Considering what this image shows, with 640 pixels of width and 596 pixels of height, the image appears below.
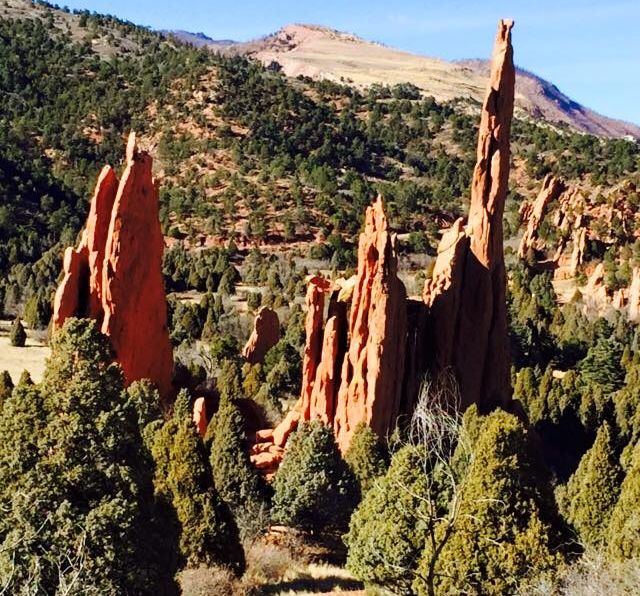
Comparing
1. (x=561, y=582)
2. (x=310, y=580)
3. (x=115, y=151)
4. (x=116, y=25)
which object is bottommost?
(x=310, y=580)

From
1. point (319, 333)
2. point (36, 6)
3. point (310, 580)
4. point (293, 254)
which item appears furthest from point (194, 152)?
point (310, 580)

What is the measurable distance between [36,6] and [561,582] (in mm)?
155570

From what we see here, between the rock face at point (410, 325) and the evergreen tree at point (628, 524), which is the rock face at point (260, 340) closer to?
the rock face at point (410, 325)

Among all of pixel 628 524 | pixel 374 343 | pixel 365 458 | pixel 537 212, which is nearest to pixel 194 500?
pixel 628 524

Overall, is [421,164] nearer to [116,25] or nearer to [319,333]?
[116,25]

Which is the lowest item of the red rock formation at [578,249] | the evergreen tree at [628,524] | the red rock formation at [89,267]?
the evergreen tree at [628,524]

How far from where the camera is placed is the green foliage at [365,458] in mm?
24594

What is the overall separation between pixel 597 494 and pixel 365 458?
719cm

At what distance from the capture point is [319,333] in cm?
3136

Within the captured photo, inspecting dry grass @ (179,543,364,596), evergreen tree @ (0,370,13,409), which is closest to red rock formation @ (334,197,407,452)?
dry grass @ (179,543,364,596)

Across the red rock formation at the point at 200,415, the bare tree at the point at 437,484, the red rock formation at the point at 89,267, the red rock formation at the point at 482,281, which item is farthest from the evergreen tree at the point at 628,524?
the red rock formation at the point at 89,267

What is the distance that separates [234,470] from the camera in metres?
23.3

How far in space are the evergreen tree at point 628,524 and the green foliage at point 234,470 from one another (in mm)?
10268

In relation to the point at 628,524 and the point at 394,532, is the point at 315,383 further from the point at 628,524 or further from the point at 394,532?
the point at 628,524
